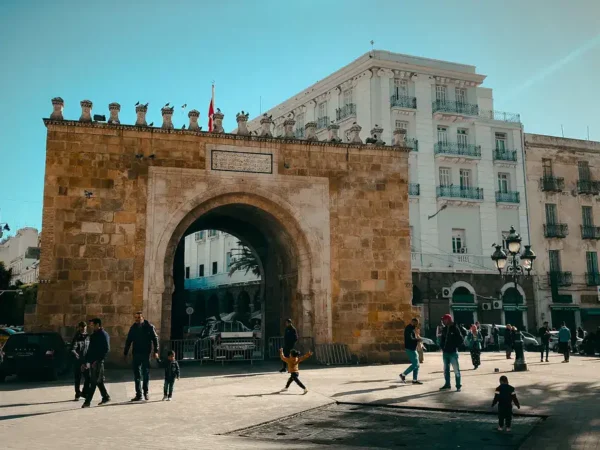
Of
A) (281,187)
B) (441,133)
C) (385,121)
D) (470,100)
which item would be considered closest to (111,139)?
(281,187)

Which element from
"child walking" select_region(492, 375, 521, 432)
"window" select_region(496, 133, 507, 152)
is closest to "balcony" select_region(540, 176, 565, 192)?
"window" select_region(496, 133, 507, 152)

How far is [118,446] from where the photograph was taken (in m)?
6.65

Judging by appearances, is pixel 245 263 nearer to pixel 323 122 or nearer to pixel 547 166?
pixel 323 122

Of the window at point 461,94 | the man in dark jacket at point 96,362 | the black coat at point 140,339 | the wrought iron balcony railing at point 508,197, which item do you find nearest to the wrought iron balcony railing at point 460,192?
the wrought iron balcony railing at point 508,197

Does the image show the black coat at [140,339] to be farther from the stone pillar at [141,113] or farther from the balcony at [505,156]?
the balcony at [505,156]

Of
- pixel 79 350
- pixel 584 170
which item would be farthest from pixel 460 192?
pixel 79 350

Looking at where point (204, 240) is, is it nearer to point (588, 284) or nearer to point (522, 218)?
point (522, 218)

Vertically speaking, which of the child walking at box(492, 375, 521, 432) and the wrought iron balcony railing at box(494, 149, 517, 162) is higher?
the wrought iron balcony railing at box(494, 149, 517, 162)

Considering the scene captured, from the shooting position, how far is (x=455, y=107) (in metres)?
36.9

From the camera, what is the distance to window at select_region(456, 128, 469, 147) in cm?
3675

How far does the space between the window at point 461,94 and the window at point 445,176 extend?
16.4 ft

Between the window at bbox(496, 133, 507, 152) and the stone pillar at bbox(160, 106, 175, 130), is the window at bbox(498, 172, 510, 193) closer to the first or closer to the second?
the window at bbox(496, 133, 507, 152)

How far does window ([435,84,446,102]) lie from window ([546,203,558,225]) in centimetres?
953

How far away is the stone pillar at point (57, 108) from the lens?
1595 cm
